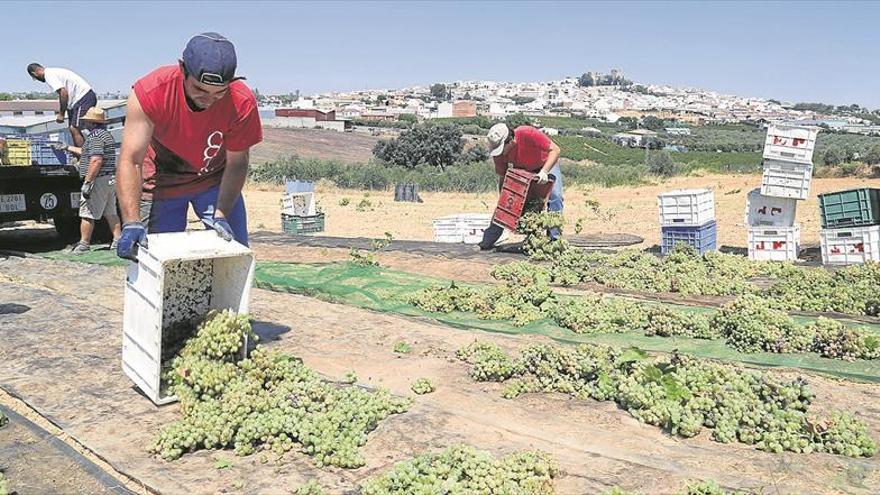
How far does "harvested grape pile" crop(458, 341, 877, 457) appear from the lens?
353 centimetres

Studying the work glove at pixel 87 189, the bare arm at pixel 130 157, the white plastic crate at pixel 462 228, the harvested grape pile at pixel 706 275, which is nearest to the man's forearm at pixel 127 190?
the bare arm at pixel 130 157

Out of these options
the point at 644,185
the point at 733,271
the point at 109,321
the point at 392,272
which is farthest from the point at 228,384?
the point at 644,185

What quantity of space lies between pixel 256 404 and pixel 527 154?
6.42 m

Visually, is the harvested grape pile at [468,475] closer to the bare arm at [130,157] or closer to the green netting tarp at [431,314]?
the bare arm at [130,157]

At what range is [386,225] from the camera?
55.6ft

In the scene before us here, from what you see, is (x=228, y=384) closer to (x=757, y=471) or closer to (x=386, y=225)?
(x=757, y=471)

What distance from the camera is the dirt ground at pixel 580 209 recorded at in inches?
610

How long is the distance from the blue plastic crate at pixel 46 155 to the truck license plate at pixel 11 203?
2.12 feet

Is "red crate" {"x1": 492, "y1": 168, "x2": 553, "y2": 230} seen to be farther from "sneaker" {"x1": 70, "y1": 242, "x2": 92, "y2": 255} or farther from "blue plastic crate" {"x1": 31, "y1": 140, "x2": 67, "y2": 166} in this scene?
"blue plastic crate" {"x1": 31, "y1": 140, "x2": 67, "y2": 166}

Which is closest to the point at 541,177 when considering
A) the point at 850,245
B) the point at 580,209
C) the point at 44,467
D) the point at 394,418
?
the point at 850,245

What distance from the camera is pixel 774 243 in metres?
10.6

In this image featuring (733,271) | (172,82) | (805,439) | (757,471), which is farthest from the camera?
(733,271)

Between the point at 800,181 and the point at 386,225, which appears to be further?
the point at 386,225

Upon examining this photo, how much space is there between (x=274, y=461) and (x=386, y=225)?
44.8 ft
